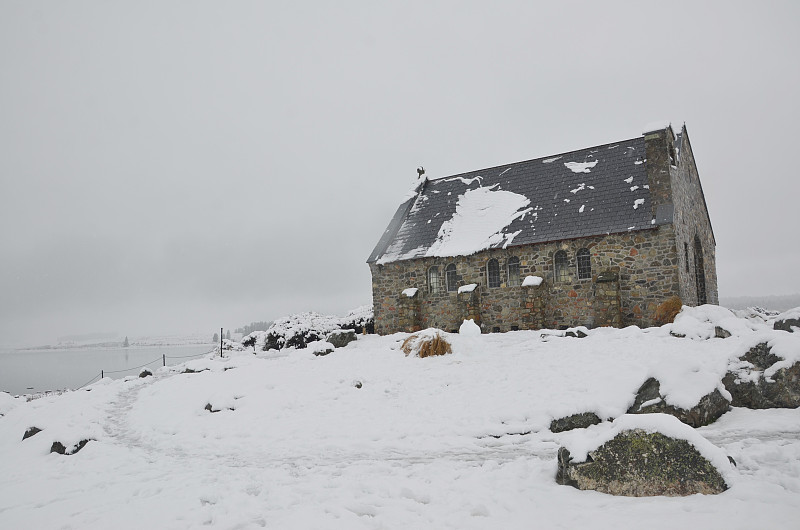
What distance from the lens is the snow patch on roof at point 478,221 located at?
80.2 ft

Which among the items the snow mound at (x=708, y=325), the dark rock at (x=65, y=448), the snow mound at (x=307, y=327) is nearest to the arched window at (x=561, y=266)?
the snow mound at (x=708, y=325)

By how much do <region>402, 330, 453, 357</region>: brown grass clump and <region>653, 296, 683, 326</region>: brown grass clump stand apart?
902 cm

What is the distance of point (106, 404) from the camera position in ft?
54.3

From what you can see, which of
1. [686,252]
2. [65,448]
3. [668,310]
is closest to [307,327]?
[65,448]

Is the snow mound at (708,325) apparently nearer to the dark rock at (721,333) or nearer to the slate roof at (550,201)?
the dark rock at (721,333)

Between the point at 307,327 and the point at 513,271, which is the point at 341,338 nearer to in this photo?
the point at 307,327

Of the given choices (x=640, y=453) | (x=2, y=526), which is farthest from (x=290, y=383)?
(x=640, y=453)

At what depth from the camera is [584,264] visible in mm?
21969

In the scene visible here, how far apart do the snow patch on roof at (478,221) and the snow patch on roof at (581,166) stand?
2.82 m

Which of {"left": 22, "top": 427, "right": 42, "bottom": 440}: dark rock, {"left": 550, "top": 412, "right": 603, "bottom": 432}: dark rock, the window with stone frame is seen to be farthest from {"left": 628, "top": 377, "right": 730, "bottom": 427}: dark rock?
the window with stone frame

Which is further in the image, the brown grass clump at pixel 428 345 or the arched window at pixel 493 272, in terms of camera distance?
the arched window at pixel 493 272

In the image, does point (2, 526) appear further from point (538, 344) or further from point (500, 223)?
point (500, 223)

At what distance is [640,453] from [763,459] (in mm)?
1882

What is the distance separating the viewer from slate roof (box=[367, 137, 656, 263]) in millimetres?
21750
